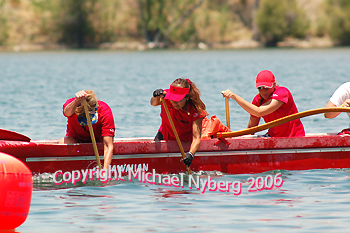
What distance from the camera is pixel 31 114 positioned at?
19.3 metres

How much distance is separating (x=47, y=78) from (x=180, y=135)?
90.5 feet

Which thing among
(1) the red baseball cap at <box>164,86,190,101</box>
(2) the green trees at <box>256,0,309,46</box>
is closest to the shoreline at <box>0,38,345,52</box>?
(2) the green trees at <box>256,0,309,46</box>

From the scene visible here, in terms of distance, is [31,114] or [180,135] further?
[31,114]

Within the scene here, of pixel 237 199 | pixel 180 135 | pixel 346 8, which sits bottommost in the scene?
pixel 237 199

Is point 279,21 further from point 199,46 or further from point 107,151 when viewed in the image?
point 107,151

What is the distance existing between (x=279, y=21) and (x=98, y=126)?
228ft

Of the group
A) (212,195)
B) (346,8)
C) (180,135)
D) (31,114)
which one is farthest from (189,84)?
(346,8)

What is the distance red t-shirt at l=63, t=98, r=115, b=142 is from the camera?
8.79 metres

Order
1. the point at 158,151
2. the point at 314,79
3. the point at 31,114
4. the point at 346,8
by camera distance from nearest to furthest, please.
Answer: the point at 158,151 → the point at 31,114 → the point at 314,79 → the point at 346,8

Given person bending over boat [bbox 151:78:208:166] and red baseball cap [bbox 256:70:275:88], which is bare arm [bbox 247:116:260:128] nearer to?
red baseball cap [bbox 256:70:275:88]

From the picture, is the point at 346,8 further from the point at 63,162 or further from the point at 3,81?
the point at 63,162

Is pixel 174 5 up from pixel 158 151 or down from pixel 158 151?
up

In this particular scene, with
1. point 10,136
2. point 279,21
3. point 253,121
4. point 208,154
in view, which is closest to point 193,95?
point 208,154

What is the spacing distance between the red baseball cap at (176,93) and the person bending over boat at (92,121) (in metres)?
0.87
